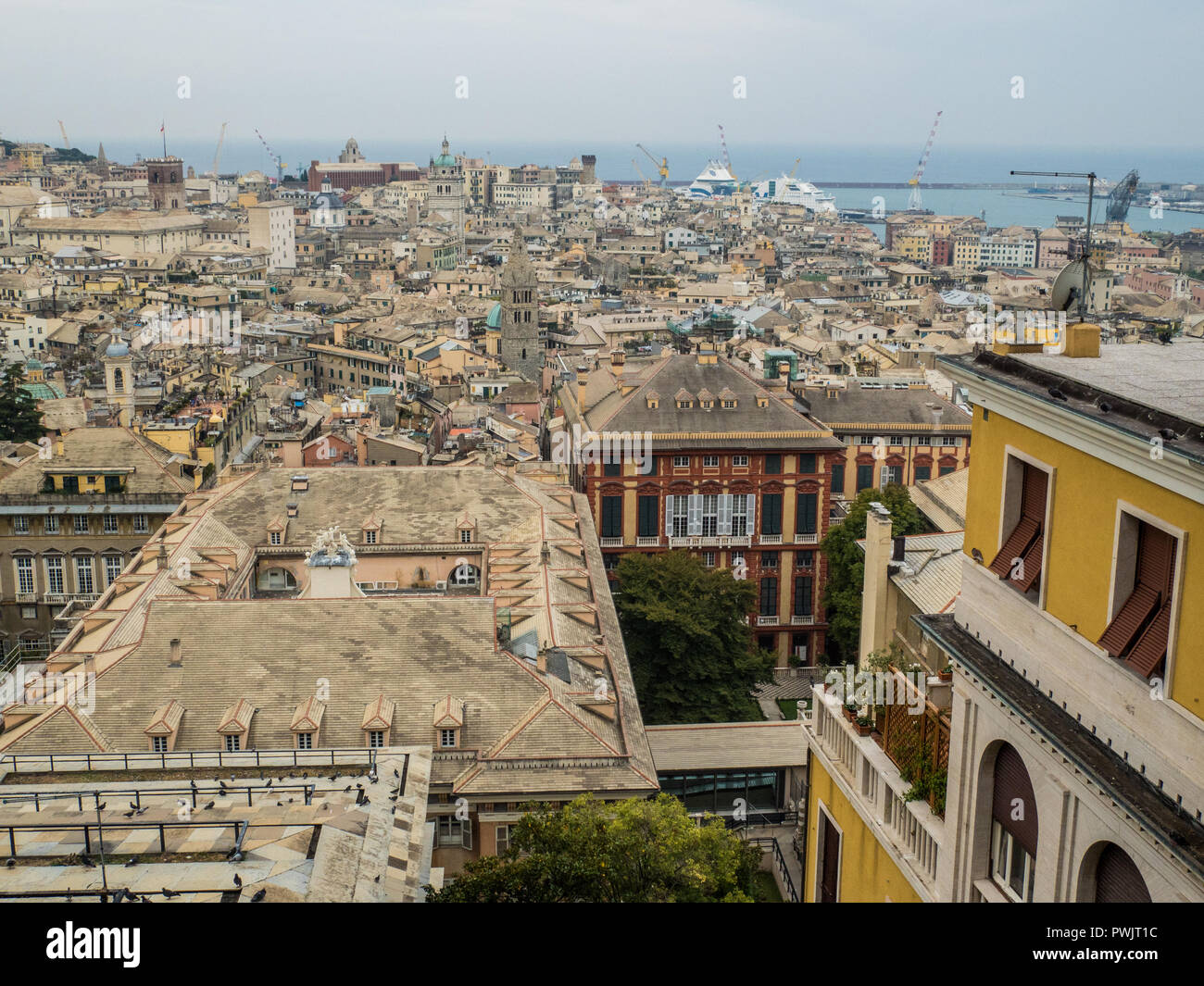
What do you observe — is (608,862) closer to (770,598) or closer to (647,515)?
(647,515)

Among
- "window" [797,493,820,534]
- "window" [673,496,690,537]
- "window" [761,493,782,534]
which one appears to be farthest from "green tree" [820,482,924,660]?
"window" [673,496,690,537]

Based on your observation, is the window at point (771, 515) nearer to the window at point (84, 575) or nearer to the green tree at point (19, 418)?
the window at point (84, 575)

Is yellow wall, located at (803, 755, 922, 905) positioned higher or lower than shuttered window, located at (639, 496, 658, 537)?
higher

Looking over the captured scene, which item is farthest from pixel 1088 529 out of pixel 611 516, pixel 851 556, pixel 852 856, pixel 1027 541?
pixel 611 516

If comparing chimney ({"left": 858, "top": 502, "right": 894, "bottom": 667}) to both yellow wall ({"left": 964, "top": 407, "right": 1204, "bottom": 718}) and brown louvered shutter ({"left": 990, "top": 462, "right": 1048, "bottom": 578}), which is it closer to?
yellow wall ({"left": 964, "top": 407, "right": 1204, "bottom": 718})

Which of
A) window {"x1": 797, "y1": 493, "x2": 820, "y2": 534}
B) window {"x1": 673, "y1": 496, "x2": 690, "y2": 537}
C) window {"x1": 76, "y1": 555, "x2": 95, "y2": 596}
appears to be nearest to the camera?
window {"x1": 76, "y1": 555, "x2": 95, "y2": 596}

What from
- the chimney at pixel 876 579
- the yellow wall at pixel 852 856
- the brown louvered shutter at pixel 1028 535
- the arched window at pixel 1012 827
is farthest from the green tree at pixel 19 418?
the brown louvered shutter at pixel 1028 535
